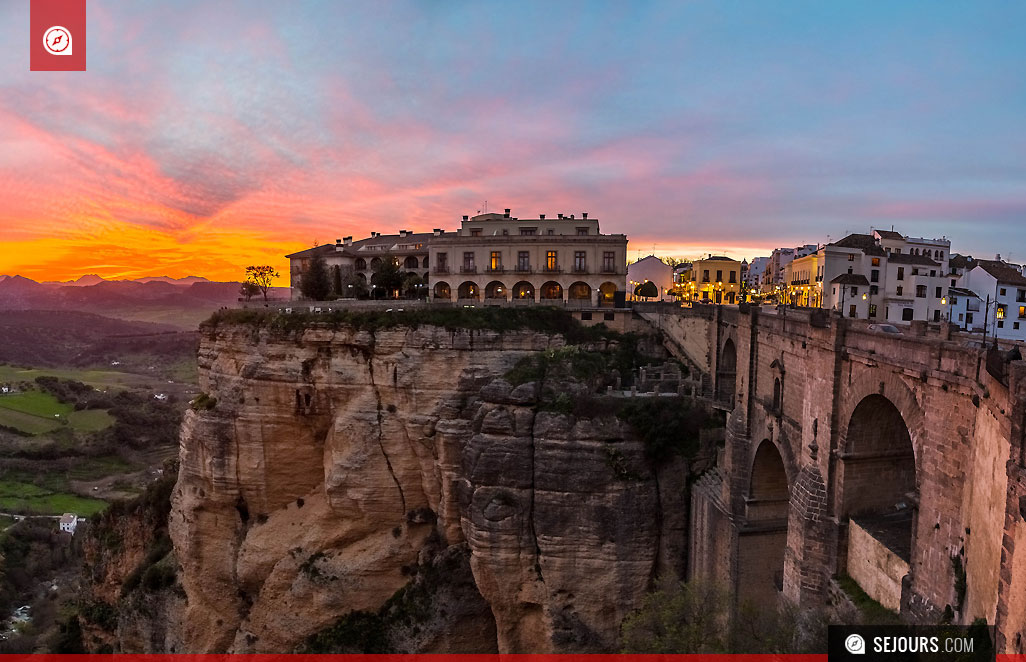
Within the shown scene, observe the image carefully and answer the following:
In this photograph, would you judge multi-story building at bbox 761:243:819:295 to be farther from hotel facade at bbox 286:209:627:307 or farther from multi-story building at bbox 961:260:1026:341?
hotel facade at bbox 286:209:627:307

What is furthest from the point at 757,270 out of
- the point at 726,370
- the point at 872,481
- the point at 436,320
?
the point at 872,481

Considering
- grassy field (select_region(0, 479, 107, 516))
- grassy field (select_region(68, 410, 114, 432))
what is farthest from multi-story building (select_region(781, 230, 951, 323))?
grassy field (select_region(68, 410, 114, 432))

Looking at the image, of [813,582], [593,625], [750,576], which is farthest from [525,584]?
[813,582]

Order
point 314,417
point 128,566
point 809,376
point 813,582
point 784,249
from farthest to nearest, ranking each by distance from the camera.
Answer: point 784,249
point 128,566
point 314,417
point 809,376
point 813,582

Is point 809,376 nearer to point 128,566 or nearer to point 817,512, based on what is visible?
point 817,512

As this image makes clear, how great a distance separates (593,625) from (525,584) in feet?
11.4

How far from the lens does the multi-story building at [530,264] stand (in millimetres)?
42406

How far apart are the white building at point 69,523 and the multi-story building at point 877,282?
77.4m

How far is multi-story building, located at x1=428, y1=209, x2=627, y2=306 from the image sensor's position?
42.4m

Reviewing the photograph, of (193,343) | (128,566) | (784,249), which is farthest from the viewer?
(193,343)

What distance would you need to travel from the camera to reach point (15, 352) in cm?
14012

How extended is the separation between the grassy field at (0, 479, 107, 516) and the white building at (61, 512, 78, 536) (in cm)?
180

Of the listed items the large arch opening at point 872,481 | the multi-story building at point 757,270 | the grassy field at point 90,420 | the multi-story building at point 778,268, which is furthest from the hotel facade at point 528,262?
the grassy field at point 90,420

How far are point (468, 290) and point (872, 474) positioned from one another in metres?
32.6
